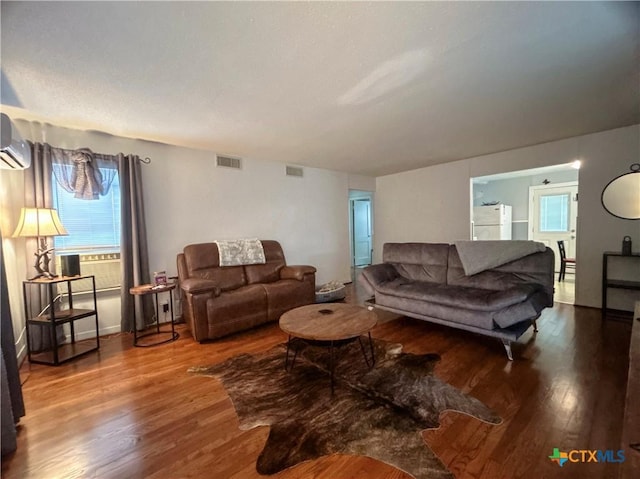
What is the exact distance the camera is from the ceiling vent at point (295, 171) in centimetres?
473

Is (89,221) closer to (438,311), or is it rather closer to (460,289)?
(438,311)

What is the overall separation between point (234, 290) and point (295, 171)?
2.45 metres

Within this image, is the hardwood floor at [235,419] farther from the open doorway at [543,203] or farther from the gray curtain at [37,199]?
the open doorway at [543,203]

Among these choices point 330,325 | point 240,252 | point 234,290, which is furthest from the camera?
point 240,252

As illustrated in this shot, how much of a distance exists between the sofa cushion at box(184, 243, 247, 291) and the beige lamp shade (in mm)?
1240

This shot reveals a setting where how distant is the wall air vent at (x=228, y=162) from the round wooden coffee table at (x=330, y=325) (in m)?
2.62

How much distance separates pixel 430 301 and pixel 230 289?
2.38 metres

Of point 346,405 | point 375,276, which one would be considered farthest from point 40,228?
point 375,276

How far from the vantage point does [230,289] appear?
343 centimetres

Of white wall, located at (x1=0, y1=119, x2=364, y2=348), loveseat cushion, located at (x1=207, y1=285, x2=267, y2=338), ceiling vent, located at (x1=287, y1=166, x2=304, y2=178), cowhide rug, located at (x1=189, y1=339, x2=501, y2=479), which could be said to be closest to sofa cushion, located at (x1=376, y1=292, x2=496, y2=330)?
cowhide rug, located at (x1=189, y1=339, x2=501, y2=479)

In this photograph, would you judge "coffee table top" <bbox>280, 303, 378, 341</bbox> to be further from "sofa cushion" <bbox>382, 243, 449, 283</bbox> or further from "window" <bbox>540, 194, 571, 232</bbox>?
"window" <bbox>540, 194, 571, 232</bbox>

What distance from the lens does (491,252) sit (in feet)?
9.89

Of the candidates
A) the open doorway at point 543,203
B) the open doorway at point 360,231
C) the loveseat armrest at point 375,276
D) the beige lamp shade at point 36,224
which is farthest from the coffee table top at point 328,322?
the open doorway at point 360,231

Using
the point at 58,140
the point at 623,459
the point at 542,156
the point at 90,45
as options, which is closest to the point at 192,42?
the point at 90,45
